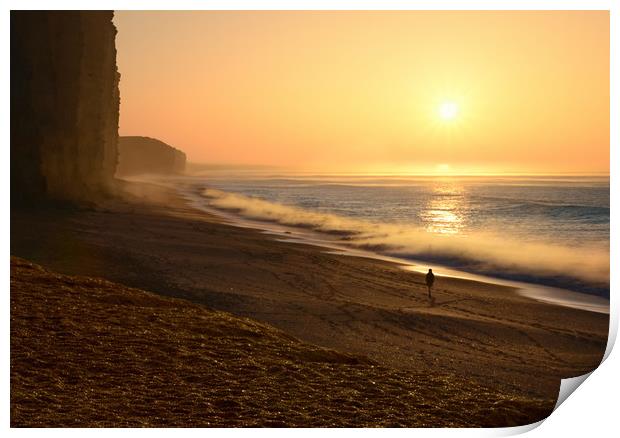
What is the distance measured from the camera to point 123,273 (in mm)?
9242

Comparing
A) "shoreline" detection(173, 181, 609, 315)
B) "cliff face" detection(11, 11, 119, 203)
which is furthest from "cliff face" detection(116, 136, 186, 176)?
"shoreline" detection(173, 181, 609, 315)

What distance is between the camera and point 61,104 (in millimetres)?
14047

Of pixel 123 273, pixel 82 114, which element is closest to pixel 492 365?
pixel 123 273

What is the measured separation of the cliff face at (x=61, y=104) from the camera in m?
11.9

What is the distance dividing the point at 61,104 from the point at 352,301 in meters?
8.65

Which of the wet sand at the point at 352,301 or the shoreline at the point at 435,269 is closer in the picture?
the wet sand at the point at 352,301

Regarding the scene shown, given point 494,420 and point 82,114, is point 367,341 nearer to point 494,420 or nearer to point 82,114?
point 494,420

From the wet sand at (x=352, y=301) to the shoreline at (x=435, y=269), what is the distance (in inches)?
9.0

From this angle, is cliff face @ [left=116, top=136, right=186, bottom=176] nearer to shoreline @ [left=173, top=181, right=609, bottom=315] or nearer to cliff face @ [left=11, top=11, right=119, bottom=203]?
cliff face @ [left=11, top=11, right=119, bottom=203]

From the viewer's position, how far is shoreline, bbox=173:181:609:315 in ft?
28.4

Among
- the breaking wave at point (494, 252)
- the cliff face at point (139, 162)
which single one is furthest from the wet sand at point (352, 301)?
the cliff face at point (139, 162)

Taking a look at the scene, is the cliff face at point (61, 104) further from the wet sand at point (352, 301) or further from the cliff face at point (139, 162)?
the wet sand at point (352, 301)

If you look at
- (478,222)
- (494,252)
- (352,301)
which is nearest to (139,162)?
(478,222)
